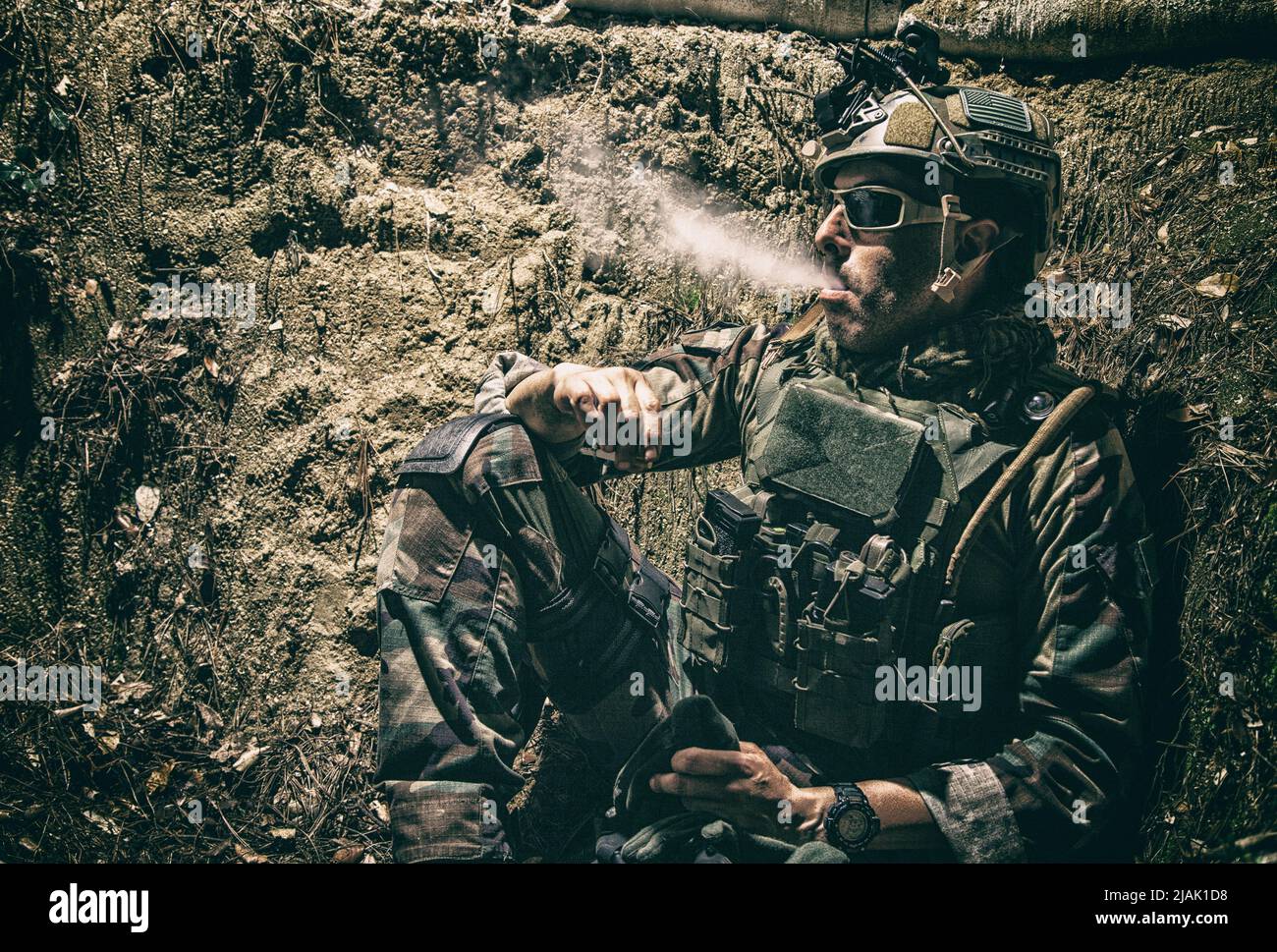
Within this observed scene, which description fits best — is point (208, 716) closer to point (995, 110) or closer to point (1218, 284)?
point (995, 110)

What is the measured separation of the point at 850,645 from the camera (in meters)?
3.48

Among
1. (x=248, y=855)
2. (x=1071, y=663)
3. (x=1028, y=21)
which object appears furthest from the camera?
(x=1028, y=21)

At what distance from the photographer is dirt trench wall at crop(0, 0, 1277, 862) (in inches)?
161

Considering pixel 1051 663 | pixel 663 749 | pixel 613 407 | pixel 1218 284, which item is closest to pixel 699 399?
pixel 613 407

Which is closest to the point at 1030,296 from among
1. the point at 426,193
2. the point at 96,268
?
the point at 426,193

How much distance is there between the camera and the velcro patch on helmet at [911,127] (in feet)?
11.3

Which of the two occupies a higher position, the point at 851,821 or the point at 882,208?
the point at 882,208

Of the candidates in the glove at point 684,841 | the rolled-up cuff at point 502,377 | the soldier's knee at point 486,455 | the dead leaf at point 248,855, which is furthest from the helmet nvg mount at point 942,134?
the dead leaf at point 248,855

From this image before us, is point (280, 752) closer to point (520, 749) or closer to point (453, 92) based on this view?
point (520, 749)

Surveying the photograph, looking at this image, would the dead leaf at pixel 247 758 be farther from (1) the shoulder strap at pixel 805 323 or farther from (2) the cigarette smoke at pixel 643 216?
(1) the shoulder strap at pixel 805 323

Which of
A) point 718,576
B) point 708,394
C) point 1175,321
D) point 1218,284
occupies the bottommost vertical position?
point 718,576

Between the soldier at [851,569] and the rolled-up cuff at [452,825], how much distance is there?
1cm

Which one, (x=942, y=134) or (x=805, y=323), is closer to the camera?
(x=942, y=134)

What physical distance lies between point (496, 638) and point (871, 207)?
1.84 meters
